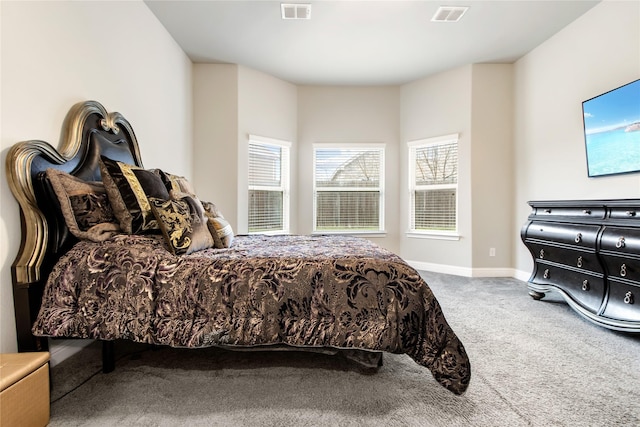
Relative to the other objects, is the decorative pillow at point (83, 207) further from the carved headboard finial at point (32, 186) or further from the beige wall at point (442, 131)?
the beige wall at point (442, 131)

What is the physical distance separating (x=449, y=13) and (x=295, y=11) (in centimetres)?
151

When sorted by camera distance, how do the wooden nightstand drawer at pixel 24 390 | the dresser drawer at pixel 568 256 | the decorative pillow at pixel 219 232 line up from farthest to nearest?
the dresser drawer at pixel 568 256, the decorative pillow at pixel 219 232, the wooden nightstand drawer at pixel 24 390

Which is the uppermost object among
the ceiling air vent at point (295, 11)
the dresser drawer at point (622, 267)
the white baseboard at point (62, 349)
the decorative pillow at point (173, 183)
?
the ceiling air vent at point (295, 11)

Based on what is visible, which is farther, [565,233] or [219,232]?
[565,233]

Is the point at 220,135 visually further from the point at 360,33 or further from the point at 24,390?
the point at 24,390

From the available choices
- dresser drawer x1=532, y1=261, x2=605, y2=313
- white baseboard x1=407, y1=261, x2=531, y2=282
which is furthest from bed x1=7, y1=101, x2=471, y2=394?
white baseboard x1=407, y1=261, x2=531, y2=282

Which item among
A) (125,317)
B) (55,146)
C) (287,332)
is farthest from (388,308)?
(55,146)

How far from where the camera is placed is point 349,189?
5.00 metres

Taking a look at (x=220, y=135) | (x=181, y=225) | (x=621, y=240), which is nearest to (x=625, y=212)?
(x=621, y=240)

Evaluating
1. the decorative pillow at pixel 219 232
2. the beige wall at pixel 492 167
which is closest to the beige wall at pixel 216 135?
the decorative pillow at pixel 219 232

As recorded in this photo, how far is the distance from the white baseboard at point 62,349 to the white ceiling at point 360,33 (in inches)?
115

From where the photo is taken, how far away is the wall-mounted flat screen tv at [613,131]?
2.55 meters

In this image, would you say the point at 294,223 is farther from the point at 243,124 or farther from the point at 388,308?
the point at 388,308

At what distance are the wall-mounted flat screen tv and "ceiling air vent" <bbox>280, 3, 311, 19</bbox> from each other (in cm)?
283
